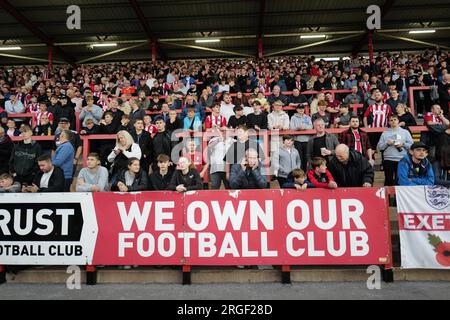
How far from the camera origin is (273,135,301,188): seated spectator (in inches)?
238

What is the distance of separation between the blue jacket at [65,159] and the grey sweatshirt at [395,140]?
227 inches

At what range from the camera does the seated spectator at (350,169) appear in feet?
16.6

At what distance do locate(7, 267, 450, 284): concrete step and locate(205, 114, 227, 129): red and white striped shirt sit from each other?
3.98m

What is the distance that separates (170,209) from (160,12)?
1621 cm

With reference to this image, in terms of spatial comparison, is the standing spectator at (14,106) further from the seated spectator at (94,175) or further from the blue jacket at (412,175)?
the blue jacket at (412,175)

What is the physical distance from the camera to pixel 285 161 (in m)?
6.06

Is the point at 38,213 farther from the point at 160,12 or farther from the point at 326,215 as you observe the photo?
the point at 160,12

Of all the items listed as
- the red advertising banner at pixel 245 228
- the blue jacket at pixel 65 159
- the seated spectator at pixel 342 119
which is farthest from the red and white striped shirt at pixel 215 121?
the red advertising banner at pixel 245 228

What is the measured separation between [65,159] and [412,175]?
584 cm

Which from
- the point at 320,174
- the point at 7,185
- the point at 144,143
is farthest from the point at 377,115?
the point at 7,185

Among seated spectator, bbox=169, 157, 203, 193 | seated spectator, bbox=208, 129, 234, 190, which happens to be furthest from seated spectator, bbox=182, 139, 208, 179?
seated spectator, bbox=169, 157, 203, 193

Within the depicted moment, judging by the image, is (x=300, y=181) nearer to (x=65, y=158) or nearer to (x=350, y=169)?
(x=350, y=169)

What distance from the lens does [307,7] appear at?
17.8 meters

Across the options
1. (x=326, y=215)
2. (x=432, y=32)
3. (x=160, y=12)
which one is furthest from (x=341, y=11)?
(x=326, y=215)
